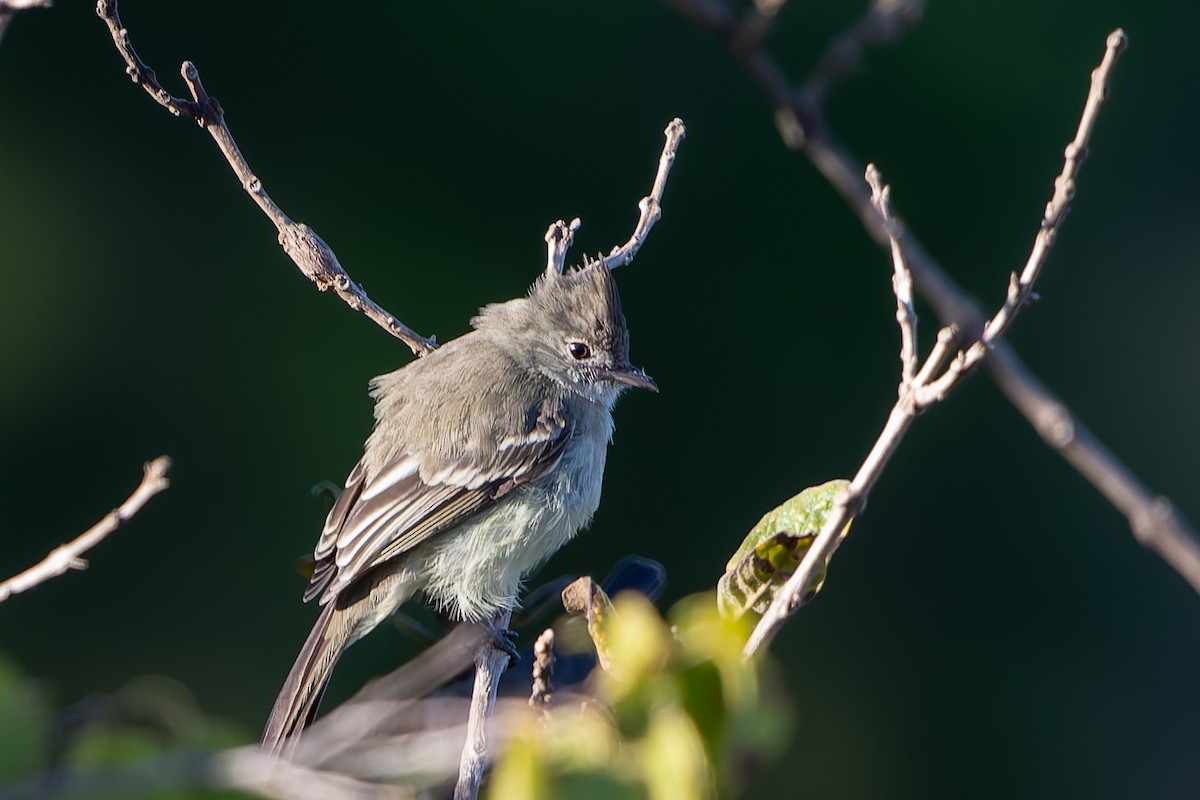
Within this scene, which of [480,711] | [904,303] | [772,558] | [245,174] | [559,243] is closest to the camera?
[904,303]

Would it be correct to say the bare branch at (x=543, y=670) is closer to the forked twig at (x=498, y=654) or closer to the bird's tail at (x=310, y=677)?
the forked twig at (x=498, y=654)

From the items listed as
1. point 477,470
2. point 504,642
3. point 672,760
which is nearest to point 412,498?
point 477,470

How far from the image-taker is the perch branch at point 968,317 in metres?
0.69

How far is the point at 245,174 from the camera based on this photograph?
2305mm

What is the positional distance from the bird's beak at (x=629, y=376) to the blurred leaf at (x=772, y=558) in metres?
1.53

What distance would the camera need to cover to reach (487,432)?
2.96 m

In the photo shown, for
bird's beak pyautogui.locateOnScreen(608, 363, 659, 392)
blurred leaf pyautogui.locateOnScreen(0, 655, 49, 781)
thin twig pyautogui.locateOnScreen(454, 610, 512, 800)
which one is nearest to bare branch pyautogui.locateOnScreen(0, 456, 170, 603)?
thin twig pyautogui.locateOnScreen(454, 610, 512, 800)

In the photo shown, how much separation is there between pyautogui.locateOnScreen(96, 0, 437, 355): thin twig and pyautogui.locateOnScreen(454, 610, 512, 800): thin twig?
0.69 meters

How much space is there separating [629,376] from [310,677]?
3.47 ft

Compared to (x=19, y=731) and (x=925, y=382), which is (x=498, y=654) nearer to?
(x=925, y=382)

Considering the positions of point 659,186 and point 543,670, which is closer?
point 543,670

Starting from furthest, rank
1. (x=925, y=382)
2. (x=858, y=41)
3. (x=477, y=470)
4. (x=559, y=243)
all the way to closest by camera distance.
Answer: (x=477, y=470) → (x=559, y=243) → (x=925, y=382) → (x=858, y=41)

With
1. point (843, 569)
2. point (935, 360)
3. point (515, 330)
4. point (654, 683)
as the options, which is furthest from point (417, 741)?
point (843, 569)

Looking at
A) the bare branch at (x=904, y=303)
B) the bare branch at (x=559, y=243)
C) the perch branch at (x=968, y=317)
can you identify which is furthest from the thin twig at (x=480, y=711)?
the bare branch at (x=559, y=243)
